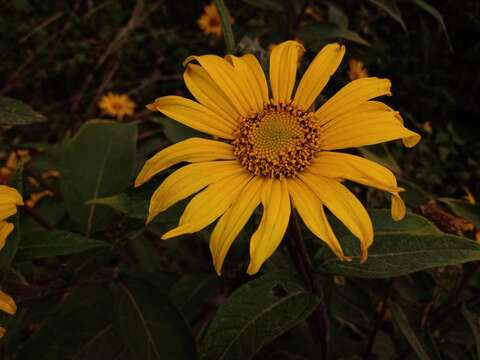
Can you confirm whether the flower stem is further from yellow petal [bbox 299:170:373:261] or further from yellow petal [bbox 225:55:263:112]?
yellow petal [bbox 225:55:263:112]

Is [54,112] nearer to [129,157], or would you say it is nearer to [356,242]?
[129,157]

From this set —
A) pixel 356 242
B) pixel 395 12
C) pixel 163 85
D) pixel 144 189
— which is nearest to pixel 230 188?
pixel 144 189

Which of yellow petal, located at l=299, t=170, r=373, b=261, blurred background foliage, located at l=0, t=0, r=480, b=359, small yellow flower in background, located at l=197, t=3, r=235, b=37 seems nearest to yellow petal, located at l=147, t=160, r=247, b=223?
blurred background foliage, located at l=0, t=0, r=480, b=359

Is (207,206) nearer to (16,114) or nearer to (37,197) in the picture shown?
(16,114)

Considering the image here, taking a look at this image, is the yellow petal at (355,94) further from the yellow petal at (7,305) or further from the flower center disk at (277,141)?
the yellow petal at (7,305)

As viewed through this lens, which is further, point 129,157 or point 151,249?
point 151,249

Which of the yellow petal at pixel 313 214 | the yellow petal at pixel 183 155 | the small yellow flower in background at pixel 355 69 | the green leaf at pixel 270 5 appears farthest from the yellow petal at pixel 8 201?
the small yellow flower in background at pixel 355 69
